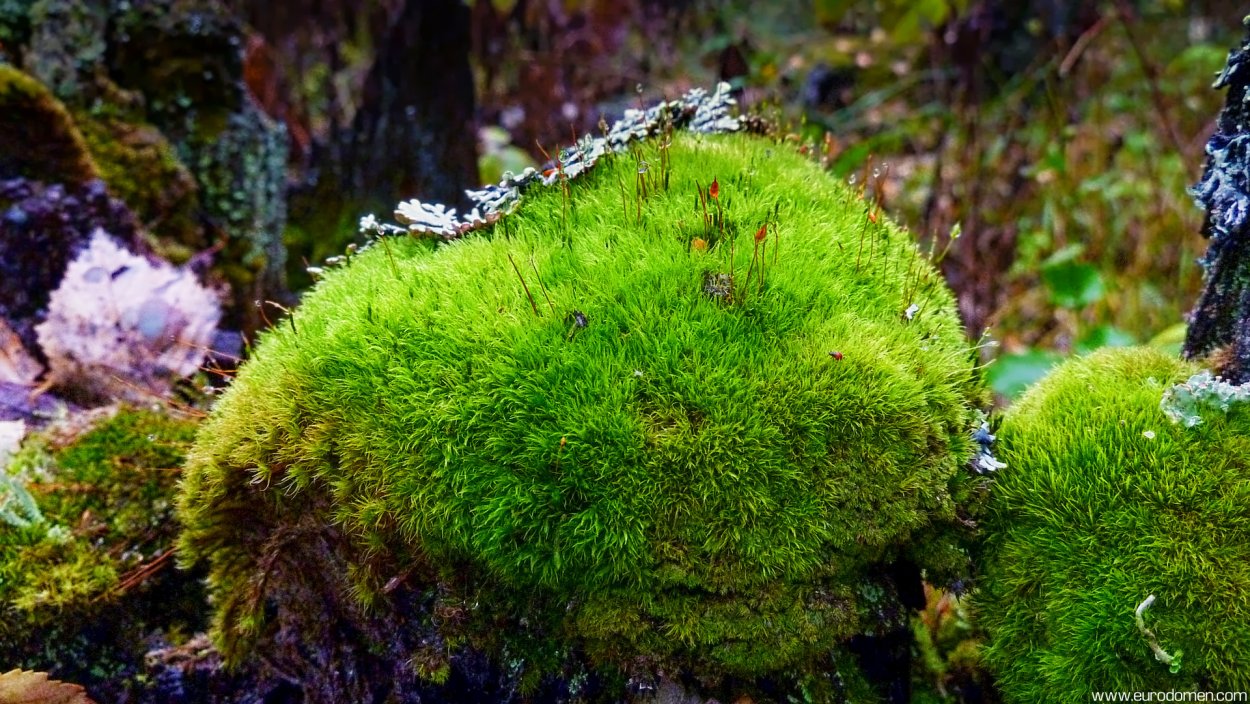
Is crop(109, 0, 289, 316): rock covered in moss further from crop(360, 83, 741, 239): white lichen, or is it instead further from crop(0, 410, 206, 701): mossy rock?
crop(360, 83, 741, 239): white lichen

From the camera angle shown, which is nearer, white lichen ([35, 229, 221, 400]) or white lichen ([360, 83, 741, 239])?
white lichen ([360, 83, 741, 239])

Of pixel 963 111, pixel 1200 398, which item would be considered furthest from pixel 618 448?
pixel 963 111

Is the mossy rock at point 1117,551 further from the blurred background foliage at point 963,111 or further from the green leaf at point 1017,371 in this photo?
the blurred background foliage at point 963,111

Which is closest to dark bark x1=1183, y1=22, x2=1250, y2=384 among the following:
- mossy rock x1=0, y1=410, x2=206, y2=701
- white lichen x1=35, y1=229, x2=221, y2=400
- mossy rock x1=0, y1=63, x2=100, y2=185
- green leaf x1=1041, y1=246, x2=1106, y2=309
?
green leaf x1=1041, y1=246, x2=1106, y2=309

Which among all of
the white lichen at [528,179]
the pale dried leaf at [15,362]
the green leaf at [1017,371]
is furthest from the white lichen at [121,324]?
the green leaf at [1017,371]

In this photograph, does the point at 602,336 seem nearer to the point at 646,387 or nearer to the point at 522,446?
the point at 646,387

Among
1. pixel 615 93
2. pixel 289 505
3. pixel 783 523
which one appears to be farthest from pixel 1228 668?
pixel 615 93

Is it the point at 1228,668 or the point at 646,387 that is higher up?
the point at 646,387
